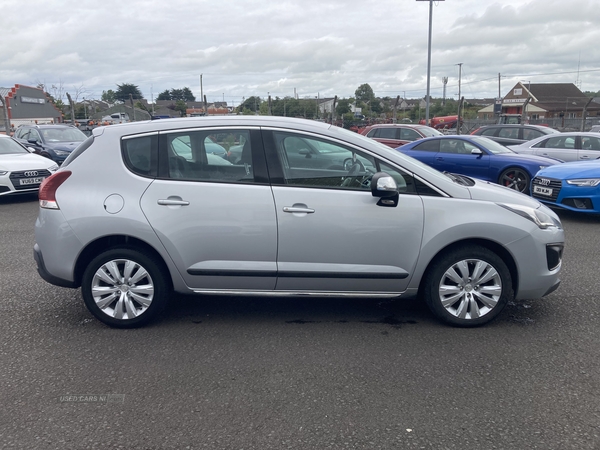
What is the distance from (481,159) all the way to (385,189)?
825 cm

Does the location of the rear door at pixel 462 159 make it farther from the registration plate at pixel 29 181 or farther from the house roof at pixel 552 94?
the house roof at pixel 552 94

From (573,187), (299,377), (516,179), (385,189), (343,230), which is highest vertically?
(385,189)

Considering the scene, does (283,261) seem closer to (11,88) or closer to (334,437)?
(334,437)

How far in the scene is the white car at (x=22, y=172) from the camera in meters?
10.9

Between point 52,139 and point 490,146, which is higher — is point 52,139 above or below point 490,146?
above

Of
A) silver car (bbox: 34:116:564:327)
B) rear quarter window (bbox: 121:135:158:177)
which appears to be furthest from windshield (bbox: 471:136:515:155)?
rear quarter window (bbox: 121:135:158:177)

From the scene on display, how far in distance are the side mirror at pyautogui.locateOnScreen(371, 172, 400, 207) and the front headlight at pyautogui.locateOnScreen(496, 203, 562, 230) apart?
3.04 feet

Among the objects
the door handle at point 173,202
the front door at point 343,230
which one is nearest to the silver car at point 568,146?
the front door at point 343,230

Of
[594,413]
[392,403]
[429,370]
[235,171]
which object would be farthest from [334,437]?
[235,171]

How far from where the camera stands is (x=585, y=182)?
8672 mm

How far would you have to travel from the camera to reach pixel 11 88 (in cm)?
5412

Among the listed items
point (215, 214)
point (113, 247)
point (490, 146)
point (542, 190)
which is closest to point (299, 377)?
point (215, 214)

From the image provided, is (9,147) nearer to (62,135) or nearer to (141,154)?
(62,135)

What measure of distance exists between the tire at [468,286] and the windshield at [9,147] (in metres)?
11.0
